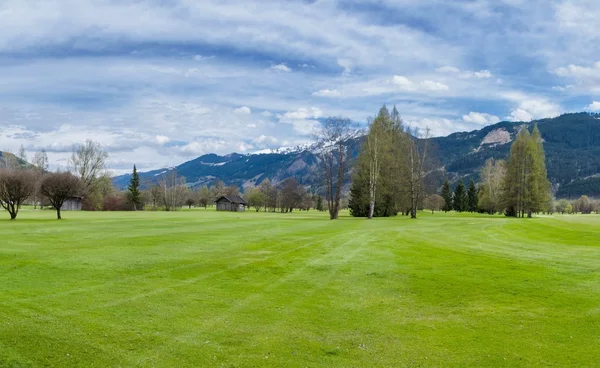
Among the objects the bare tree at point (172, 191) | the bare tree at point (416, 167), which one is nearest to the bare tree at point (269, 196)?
the bare tree at point (172, 191)

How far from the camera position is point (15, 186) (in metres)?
54.2

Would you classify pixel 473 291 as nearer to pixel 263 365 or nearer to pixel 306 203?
pixel 263 365

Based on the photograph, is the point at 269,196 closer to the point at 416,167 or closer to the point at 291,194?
the point at 291,194

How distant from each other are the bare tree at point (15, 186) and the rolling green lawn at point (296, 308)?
128 feet

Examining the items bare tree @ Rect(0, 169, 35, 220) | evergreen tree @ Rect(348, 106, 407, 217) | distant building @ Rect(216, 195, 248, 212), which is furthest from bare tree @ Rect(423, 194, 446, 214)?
bare tree @ Rect(0, 169, 35, 220)

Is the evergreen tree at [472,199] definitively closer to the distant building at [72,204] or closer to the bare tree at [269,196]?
the bare tree at [269,196]

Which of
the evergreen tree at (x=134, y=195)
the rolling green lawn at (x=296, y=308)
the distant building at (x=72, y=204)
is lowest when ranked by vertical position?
the rolling green lawn at (x=296, y=308)

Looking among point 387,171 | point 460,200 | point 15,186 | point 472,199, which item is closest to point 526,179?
point 387,171

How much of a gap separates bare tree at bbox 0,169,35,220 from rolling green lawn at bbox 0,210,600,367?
3905cm

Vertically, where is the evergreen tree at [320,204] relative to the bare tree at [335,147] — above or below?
below

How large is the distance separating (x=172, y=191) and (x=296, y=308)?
148764 millimetres

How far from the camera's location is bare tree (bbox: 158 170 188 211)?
151625 millimetres

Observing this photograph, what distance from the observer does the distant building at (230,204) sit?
505ft

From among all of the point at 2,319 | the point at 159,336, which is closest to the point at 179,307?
the point at 159,336
